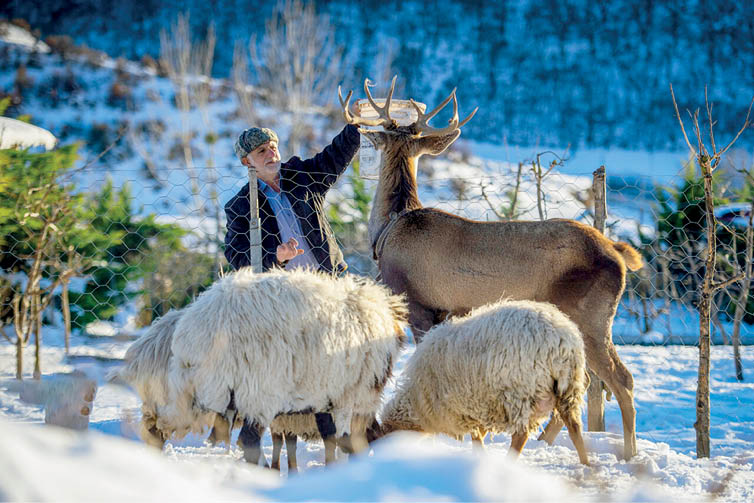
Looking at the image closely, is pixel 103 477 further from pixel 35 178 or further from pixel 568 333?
pixel 35 178

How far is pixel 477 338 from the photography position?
3.44 meters

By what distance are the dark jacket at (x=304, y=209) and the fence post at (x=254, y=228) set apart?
100 mm

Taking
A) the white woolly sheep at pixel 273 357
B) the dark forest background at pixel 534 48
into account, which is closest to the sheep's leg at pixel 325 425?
the white woolly sheep at pixel 273 357

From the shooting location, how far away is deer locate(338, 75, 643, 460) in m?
4.16

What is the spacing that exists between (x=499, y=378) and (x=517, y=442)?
367mm

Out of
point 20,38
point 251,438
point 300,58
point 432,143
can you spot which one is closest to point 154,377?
point 251,438

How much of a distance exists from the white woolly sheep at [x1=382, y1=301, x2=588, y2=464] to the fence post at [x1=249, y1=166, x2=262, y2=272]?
1.29 m

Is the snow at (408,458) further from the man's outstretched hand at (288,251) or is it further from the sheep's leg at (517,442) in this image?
the man's outstretched hand at (288,251)

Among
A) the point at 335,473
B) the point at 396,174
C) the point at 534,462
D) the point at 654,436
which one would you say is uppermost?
the point at 396,174

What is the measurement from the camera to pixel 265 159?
14.4 ft

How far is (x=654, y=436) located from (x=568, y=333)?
2.25m

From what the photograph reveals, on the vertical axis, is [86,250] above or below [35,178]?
below

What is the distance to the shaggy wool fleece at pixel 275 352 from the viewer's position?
288 centimetres

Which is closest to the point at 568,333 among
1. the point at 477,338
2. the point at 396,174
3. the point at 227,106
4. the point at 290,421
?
the point at 477,338
